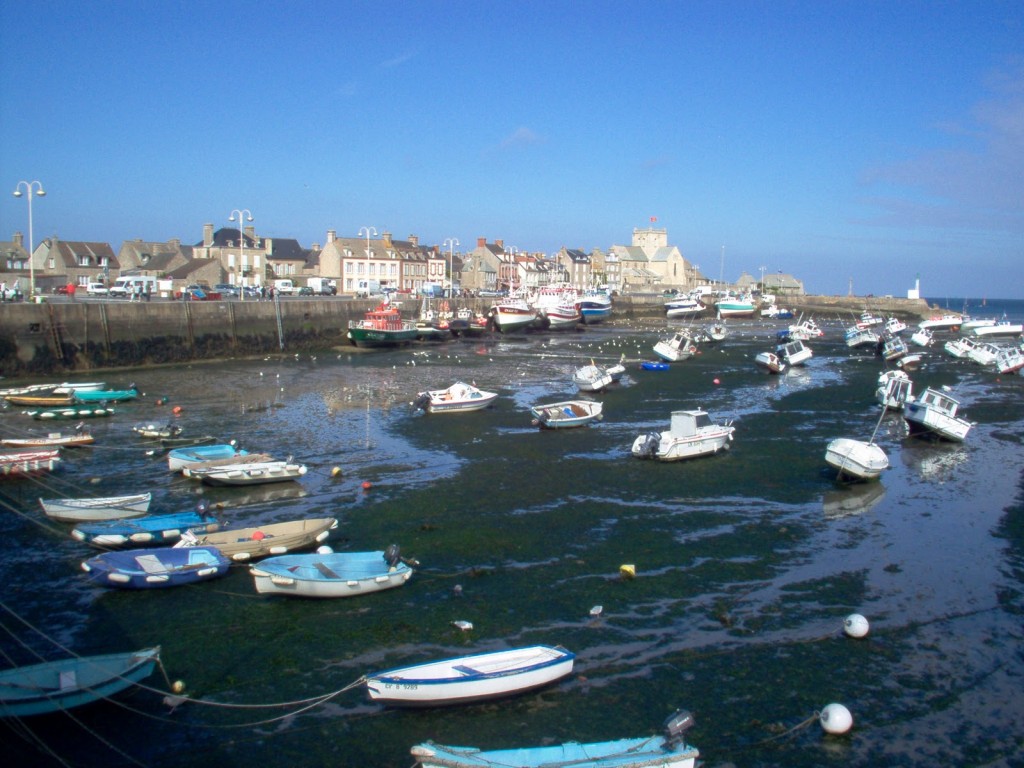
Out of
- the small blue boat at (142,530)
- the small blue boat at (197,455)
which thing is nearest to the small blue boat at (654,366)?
the small blue boat at (197,455)

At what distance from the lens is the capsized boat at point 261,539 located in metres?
14.6

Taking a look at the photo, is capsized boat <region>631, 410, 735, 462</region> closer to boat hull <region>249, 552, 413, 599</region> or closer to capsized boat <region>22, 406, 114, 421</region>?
boat hull <region>249, 552, 413, 599</region>

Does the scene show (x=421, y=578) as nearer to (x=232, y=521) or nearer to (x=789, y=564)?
(x=232, y=521)

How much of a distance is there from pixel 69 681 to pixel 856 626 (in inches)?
428

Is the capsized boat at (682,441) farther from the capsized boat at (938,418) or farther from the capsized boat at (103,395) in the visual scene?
the capsized boat at (103,395)

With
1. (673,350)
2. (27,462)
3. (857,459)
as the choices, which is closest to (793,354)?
(673,350)

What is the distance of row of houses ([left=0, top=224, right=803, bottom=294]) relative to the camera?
70.7 meters

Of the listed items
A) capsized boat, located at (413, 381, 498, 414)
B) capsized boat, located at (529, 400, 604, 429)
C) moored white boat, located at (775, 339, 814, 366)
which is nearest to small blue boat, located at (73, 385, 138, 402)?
capsized boat, located at (413, 381, 498, 414)

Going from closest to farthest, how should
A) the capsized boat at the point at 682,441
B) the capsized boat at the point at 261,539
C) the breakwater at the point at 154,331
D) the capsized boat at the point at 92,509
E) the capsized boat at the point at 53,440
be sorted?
the capsized boat at the point at 261,539, the capsized boat at the point at 92,509, the capsized boat at the point at 53,440, the capsized boat at the point at 682,441, the breakwater at the point at 154,331

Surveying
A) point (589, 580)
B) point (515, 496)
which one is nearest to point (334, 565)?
point (589, 580)

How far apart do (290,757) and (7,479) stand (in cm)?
1419

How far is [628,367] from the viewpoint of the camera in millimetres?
46188

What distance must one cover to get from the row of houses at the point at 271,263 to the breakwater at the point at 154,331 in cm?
823

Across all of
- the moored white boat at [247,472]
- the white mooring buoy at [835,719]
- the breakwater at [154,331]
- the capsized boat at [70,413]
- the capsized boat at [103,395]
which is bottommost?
the white mooring buoy at [835,719]
